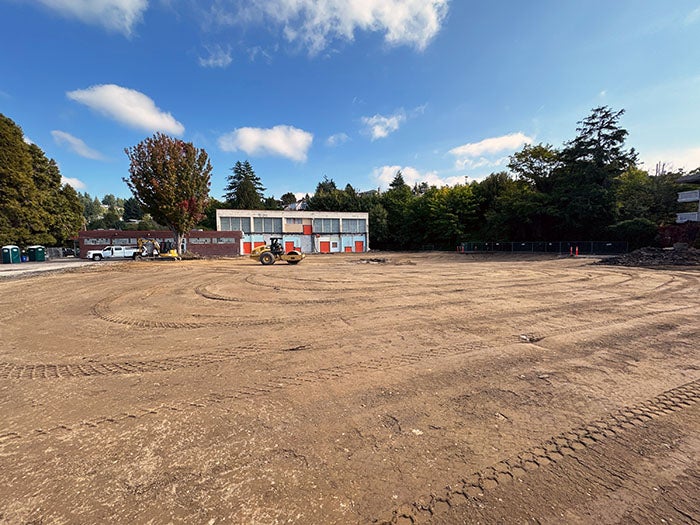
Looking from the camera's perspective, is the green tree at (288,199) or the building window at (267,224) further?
the green tree at (288,199)

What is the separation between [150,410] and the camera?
3361 millimetres

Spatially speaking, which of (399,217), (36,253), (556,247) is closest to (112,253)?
(36,253)

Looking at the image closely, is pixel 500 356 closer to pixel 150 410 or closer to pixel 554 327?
pixel 554 327

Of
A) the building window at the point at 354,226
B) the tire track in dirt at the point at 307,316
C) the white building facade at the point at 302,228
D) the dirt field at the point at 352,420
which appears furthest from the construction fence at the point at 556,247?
the dirt field at the point at 352,420

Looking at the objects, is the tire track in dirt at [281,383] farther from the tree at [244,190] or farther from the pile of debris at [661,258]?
the tree at [244,190]

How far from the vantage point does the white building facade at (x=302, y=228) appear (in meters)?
45.8

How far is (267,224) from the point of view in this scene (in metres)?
48.1

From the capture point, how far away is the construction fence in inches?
1251

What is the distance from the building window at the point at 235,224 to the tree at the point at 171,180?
46.3ft

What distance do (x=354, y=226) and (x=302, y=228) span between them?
10232mm

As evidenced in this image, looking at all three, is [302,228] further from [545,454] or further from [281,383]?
[545,454]

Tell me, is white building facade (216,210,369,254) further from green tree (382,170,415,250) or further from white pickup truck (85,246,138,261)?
white pickup truck (85,246,138,261)

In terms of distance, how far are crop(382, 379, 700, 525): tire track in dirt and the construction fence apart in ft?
119

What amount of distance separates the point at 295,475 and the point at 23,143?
2041 inches
